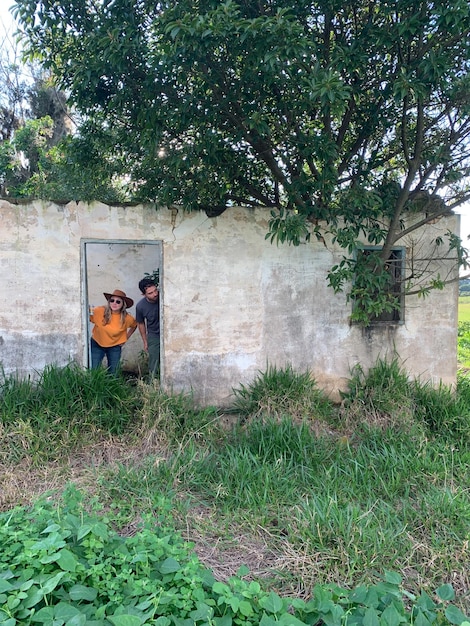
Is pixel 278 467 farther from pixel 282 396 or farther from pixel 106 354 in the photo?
pixel 106 354

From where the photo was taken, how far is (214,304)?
4.64 metres

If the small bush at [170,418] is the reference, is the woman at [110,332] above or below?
above

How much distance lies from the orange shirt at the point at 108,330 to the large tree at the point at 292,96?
5.23 feet

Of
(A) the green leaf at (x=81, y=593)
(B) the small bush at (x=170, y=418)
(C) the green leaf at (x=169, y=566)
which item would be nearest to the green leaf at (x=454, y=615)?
(C) the green leaf at (x=169, y=566)

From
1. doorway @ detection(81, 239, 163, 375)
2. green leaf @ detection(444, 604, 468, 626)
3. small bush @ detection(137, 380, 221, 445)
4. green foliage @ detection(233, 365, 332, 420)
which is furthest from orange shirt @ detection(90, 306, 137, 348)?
green leaf @ detection(444, 604, 468, 626)

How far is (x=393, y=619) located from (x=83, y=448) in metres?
2.70

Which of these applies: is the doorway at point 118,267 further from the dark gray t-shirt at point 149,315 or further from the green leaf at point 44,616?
the green leaf at point 44,616

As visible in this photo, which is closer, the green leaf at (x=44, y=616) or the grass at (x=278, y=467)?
the green leaf at (x=44, y=616)

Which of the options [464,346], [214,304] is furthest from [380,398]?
[464,346]

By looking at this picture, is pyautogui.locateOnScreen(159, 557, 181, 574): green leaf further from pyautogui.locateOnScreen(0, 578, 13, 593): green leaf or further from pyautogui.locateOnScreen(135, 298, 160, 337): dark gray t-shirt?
pyautogui.locateOnScreen(135, 298, 160, 337): dark gray t-shirt

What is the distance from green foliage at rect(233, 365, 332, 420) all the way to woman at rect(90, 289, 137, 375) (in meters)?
1.51

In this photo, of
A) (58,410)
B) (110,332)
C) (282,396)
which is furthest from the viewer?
(110,332)

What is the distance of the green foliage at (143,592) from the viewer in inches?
77.7

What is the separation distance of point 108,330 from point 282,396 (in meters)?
2.14
